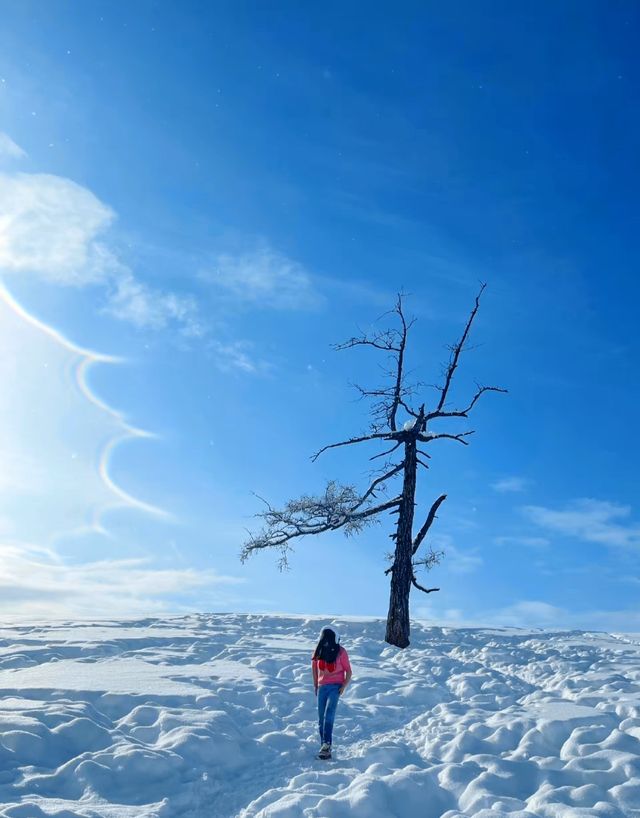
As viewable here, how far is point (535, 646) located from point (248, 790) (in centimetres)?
1281

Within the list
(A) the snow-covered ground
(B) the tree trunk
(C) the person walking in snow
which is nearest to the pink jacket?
(C) the person walking in snow

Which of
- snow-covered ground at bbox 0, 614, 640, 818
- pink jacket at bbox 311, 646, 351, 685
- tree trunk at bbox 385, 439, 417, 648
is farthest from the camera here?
tree trunk at bbox 385, 439, 417, 648

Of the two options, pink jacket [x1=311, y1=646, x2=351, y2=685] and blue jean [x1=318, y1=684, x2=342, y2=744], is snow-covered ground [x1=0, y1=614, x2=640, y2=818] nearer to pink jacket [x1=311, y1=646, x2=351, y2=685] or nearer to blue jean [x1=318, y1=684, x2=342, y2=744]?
blue jean [x1=318, y1=684, x2=342, y2=744]

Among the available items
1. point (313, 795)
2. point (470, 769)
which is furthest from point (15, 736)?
point (470, 769)

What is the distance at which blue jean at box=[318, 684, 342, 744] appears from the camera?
354 inches

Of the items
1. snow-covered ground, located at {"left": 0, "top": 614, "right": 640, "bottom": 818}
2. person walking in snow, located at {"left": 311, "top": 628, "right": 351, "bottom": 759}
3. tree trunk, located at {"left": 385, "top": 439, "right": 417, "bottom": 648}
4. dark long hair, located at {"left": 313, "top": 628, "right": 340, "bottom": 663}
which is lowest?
snow-covered ground, located at {"left": 0, "top": 614, "right": 640, "bottom": 818}

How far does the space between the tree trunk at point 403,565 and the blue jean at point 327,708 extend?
868 cm

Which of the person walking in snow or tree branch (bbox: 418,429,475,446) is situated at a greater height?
tree branch (bbox: 418,429,475,446)

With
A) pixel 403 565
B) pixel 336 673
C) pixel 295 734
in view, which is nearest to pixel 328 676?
pixel 336 673

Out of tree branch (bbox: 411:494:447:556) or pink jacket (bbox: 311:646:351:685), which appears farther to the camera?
tree branch (bbox: 411:494:447:556)

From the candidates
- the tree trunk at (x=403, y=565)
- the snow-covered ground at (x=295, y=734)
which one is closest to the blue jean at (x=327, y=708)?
the snow-covered ground at (x=295, y=734)

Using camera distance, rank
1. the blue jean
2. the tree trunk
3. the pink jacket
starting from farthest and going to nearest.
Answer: the tree trunk → the pink jacket → the blue jean

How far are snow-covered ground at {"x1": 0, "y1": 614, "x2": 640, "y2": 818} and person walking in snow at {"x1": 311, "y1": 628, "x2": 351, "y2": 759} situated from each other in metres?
0.48

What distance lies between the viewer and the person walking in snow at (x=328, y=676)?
29.8ft
